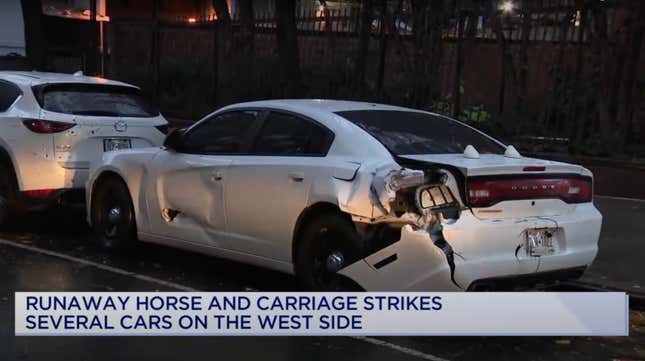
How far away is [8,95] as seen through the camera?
8469 millimetres

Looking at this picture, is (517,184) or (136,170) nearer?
(517,184)

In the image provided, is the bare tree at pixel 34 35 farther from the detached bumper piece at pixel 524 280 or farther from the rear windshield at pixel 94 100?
the detached bumper piece at pixel 524 280

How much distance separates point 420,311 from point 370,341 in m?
0.80

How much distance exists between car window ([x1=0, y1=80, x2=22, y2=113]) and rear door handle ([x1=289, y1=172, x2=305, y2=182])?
3897 mm

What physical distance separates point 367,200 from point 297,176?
751 mm

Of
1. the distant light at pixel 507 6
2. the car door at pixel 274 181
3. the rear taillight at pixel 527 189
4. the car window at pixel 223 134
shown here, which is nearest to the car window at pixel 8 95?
the car window at pixel 223 134

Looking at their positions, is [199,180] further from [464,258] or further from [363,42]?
[363,42]

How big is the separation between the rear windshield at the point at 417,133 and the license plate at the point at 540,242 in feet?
3.05

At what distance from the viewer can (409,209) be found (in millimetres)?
5137

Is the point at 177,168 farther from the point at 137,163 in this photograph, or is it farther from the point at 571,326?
the point at 571,326

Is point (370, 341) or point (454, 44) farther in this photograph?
point (454, 44)

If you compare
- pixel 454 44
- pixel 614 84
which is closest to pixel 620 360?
pixel 614 84

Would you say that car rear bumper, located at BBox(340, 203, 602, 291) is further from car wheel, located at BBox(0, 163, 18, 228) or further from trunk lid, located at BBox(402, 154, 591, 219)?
car wheel, located at BBox(0, 163, 18, 228)

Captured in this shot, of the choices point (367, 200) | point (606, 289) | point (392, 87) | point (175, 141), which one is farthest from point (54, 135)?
point (392, 87)
